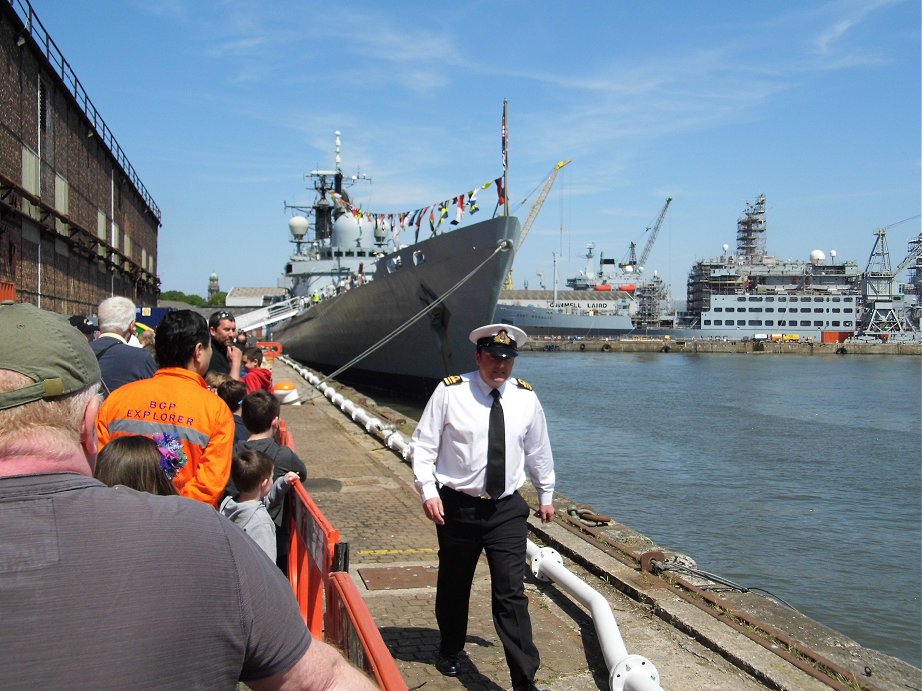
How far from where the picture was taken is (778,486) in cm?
1498

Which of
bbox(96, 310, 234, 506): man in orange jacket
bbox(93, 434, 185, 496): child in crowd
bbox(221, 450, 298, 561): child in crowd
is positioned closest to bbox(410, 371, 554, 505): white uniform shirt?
bbox(221, 450, 298, 561): child in crowd

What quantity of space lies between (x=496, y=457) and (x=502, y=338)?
0.57 m

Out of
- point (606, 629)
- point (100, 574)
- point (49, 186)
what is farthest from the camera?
point (49, 186)

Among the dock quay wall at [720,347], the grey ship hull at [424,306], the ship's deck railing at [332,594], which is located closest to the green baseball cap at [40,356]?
the ship's deck railing at [332,594]

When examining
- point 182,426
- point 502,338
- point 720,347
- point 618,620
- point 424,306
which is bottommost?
point 720,347

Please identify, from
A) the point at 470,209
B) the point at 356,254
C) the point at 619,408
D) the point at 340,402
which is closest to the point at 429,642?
the point at 340,402

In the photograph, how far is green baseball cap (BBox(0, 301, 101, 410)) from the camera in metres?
1.34

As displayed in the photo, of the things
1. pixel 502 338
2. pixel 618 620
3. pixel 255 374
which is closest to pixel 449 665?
pixel 618 620

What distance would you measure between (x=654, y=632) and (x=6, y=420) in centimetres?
390

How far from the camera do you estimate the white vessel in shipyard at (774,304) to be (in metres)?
92.9

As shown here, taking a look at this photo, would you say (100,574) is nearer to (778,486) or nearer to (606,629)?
(606,629)

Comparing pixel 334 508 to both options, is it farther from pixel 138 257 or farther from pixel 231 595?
pixel 138 257

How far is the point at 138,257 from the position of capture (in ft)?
123

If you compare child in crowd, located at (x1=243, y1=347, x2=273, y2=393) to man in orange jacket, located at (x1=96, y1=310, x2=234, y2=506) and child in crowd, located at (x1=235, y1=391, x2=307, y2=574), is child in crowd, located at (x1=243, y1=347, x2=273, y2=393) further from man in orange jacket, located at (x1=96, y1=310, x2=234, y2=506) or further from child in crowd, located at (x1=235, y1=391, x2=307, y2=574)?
man in orange jacket, located at (x1=96, y1=310, x2=234, y2=506)
